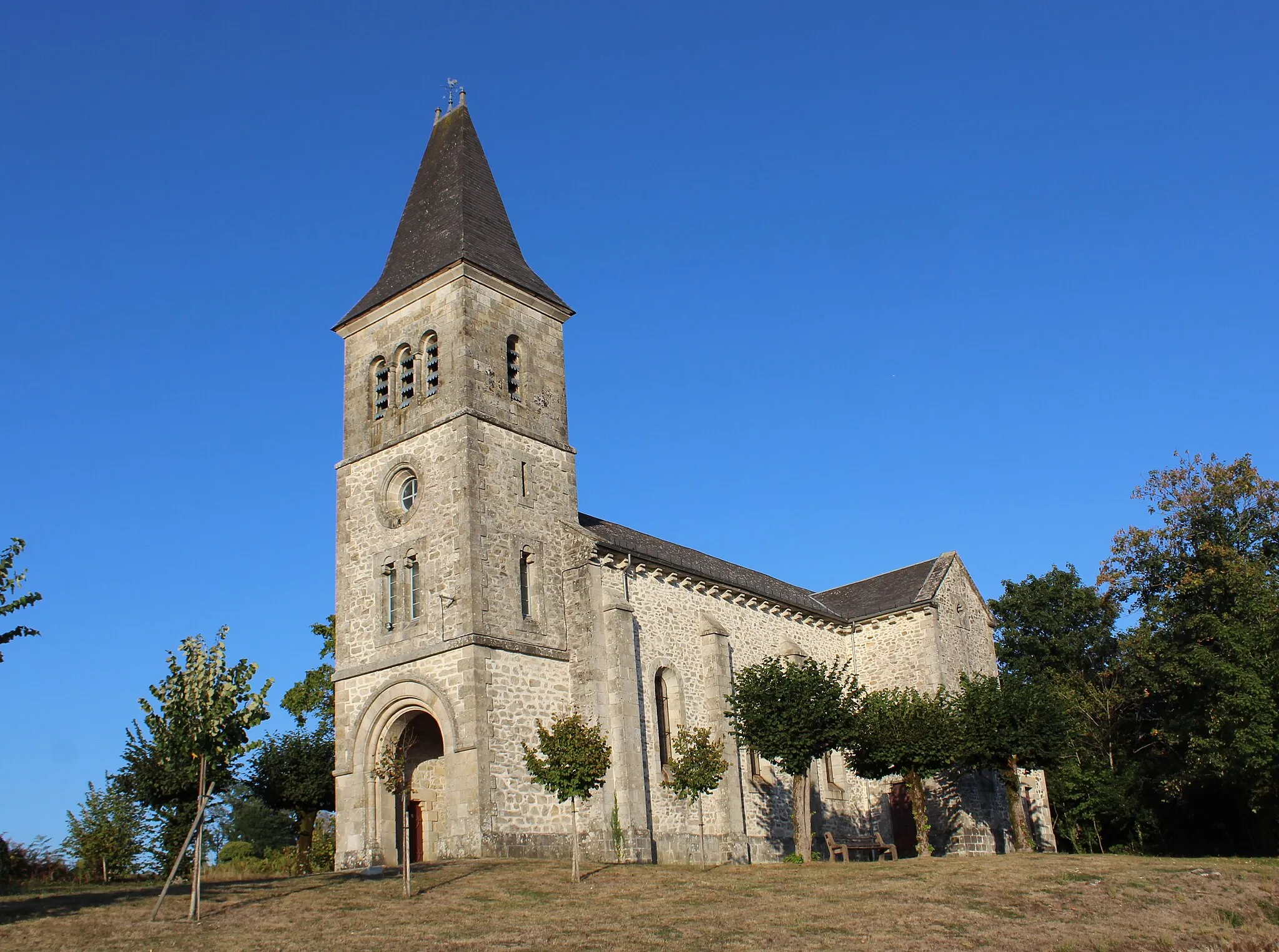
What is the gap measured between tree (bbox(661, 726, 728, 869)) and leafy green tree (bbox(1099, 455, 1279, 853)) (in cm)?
1448

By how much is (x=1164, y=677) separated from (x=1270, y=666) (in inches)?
316

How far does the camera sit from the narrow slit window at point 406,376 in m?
30.0

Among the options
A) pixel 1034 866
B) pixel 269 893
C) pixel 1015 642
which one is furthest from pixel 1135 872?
pixel 1015 642

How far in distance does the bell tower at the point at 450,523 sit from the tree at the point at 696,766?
10.7 ft

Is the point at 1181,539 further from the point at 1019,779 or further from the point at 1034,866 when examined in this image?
the point at 1034,866

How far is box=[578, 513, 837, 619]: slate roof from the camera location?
30609mm

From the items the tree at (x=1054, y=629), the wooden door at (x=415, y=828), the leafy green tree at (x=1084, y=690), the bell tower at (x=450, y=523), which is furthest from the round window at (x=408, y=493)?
the tree at (x=1054, y=629)

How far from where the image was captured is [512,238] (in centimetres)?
3291

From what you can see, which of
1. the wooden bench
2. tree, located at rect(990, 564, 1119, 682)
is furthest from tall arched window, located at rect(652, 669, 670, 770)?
tree, located at rect(990, 564, 1119, 682)

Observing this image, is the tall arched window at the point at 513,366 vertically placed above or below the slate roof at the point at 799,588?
above

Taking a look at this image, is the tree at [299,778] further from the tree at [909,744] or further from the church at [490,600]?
the tree at [909,744]

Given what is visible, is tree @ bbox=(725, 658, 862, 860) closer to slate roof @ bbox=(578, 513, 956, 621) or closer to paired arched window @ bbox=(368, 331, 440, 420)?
slate roof @ bbox=(578, 513, 956, 621)

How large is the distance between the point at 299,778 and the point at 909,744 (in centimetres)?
1653

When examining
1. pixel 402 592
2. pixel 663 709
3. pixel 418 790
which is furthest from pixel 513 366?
pixel 418 790
